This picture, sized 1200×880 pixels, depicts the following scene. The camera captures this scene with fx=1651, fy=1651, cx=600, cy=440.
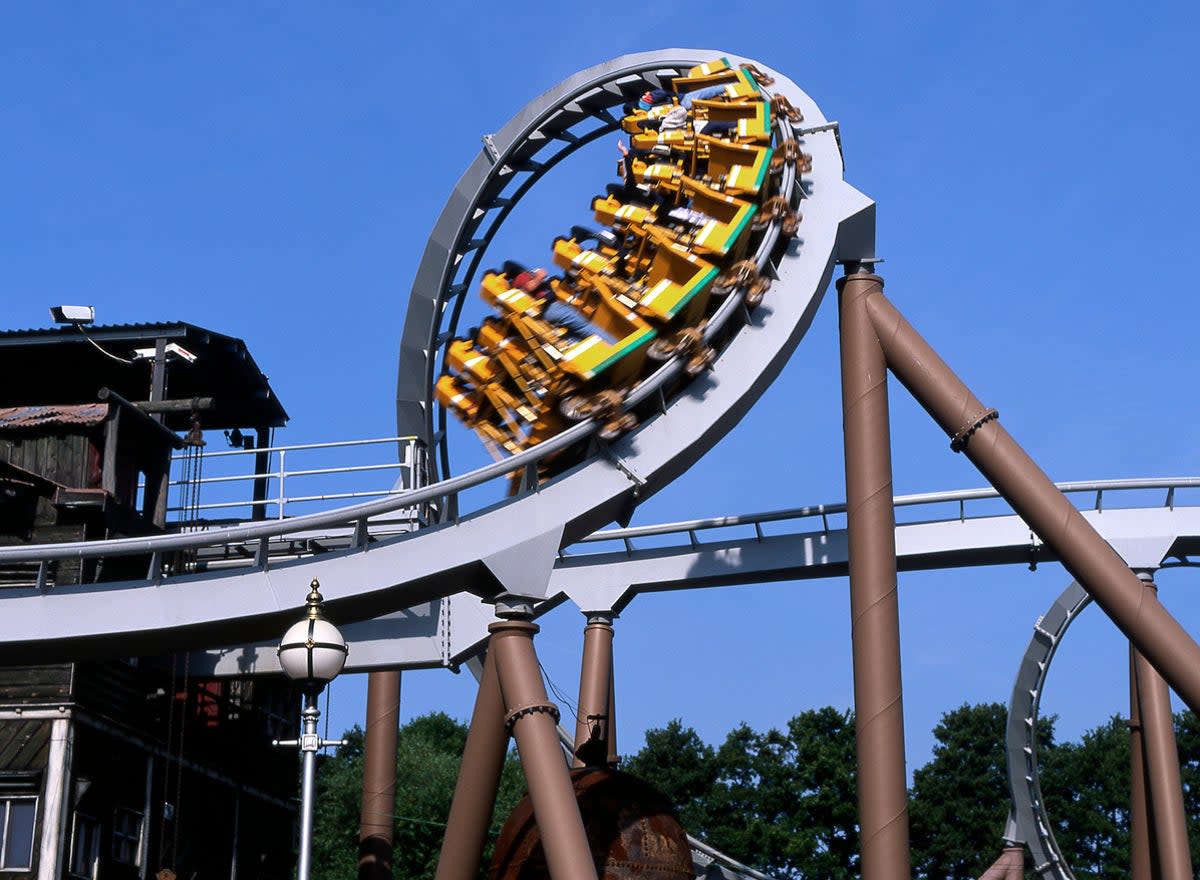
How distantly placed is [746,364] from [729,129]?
11.0 feet

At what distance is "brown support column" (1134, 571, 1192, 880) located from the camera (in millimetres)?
21828

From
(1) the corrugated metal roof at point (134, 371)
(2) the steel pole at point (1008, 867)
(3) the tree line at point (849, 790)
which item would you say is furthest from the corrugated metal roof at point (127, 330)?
(3) the tree line at point (849, 790)

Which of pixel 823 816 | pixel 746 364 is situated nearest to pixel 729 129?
pixel 746 364

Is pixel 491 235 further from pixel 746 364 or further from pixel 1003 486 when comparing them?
pixel 1003 486

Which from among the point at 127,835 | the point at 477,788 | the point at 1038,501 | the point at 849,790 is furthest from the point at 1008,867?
the point at 849,790

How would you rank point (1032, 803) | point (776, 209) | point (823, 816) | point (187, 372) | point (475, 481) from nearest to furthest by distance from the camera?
point (475, 481) < point (776, 209) < point (187, 372) < point (1032, 803) < point (823, 816)

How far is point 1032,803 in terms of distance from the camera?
31.9 m

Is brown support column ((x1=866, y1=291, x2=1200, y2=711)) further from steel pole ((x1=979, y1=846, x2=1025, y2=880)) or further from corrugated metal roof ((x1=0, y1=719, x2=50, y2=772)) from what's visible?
steel pole ((x1=979, y1=846, x2=1025, y2=880))

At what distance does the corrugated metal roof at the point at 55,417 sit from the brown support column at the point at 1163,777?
14933 millimetres

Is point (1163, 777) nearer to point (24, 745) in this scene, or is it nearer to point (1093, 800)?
point (24, 745)

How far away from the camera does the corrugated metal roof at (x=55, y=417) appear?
930 inches

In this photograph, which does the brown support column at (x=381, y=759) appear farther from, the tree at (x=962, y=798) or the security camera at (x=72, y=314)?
the tree at (x=962, y=798)

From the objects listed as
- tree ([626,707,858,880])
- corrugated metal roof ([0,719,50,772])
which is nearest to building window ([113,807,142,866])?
corrugated metal roof ([0,719,50,772])

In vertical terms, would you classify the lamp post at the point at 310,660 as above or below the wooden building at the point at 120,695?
below
